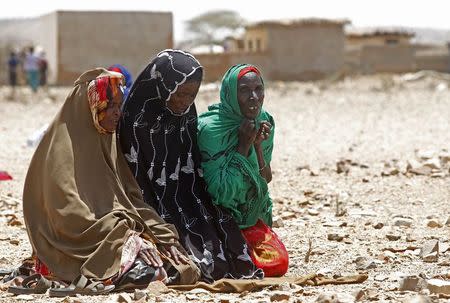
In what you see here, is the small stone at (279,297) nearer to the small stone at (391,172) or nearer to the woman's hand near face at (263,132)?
the woman's hand near face at (263,132)

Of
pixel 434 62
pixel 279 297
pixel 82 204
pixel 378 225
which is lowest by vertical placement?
pixel 434 62

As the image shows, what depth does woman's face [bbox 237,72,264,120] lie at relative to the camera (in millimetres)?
5398

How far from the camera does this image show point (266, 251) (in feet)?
18.4

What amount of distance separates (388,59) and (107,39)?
36.7 feet

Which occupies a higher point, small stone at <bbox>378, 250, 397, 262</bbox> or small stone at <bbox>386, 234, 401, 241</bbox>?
small stone at <bbox>378, 250, 397, 262</bbox>

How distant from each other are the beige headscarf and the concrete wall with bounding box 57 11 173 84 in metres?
21.2

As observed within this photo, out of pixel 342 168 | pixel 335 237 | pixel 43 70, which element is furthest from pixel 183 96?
pixel 43 70

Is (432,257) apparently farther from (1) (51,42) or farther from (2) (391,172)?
(1) (51,42)

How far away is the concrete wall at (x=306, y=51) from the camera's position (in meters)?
29.2

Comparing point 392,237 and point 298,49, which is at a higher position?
point 392,237

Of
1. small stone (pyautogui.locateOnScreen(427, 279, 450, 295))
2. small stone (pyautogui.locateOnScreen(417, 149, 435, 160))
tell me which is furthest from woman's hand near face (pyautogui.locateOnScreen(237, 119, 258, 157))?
small stone (pyautogui.locateOnScreen(417, 149, 435, 160))

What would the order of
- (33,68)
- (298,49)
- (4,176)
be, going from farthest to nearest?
1. (298,49)
2. (33,68)
3. (4,176)

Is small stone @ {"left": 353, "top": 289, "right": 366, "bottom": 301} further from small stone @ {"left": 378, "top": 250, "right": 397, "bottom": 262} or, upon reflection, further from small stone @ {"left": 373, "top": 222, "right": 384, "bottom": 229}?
small stone @ {"left": 373, "top": 222, "right": 384, "bottom": 229}

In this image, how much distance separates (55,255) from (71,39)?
2149 cm
